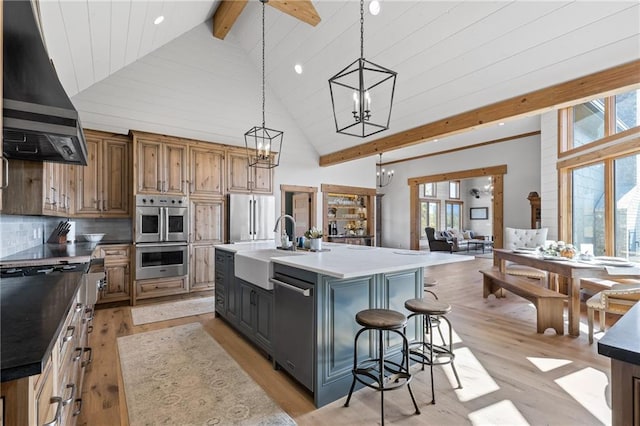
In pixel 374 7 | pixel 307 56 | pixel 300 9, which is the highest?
pixel 300 9

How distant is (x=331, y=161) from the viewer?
7.11m

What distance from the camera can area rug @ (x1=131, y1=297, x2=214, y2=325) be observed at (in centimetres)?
400

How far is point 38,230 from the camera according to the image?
3.61 meters

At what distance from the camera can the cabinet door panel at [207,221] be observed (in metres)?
5.07

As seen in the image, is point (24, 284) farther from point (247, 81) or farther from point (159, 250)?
point (247, 81)

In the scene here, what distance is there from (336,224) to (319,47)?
16.8ft

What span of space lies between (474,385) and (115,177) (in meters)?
5.26

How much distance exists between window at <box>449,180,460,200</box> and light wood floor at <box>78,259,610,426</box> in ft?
34.6

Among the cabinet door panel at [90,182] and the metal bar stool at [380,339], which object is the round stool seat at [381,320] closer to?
the metal bar stool at [380,339]

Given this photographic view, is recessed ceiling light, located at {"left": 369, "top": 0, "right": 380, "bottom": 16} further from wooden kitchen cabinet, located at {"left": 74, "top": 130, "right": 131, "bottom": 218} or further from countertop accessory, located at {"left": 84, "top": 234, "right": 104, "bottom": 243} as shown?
countertop accessory, located at {"left": 84, "top": 234, "right": 104, "bottom": 243}

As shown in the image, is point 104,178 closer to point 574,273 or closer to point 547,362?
point 547,362

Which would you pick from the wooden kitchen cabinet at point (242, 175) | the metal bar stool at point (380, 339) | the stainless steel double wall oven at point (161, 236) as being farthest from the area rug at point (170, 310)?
the metal bar stool at point (380, 339)

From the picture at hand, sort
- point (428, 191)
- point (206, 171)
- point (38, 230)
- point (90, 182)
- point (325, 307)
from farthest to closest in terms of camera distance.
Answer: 1. point (428, 191)
2. point (206, 171)
3. point (90, 182)
4. point (38, 230)
5. point (325, 307)

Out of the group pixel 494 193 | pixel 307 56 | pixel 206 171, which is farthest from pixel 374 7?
pixel 494 193
